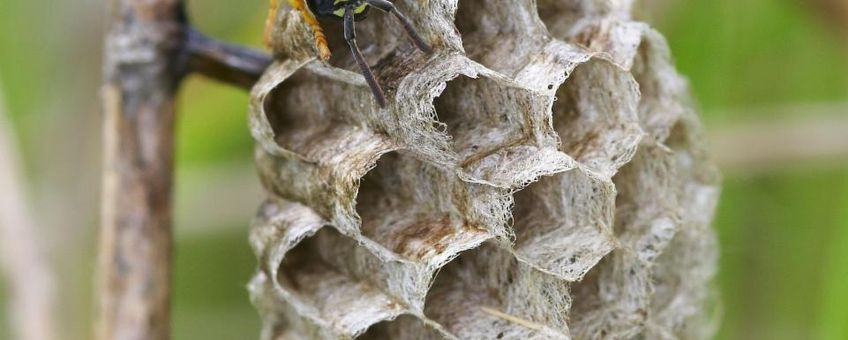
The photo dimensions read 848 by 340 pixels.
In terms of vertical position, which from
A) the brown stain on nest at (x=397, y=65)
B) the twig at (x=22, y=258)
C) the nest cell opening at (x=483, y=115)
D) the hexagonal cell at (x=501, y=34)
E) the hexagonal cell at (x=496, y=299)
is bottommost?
the twig at (x=22, y=258)

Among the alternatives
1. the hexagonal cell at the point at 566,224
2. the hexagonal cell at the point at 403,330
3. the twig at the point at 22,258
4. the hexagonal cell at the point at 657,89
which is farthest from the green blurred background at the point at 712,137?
the hexagonal cell at the point at 403,330

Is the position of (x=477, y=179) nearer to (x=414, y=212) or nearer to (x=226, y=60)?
(x=414, y=212)

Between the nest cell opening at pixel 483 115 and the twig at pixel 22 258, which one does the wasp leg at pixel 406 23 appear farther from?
the twig at pixel 22 258

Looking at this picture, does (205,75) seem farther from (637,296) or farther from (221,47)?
(637,296)

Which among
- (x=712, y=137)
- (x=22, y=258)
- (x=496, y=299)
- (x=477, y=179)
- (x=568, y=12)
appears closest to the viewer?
(x=477, y=179)

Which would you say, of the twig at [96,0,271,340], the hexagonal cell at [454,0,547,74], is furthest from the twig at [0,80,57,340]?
the hexagonal cell at [454,0,547,74]

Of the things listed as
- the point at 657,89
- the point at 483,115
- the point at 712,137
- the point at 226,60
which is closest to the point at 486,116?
the point at 483,115
